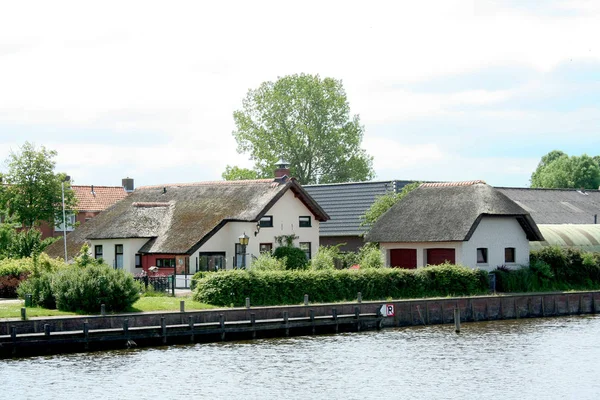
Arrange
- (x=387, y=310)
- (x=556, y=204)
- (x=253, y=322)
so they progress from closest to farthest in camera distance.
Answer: (x=253, y=322)
(x=387, y=310)
(x=556, y=204)

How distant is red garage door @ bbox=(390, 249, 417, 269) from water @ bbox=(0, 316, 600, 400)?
42.0 feet

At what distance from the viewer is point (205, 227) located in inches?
2162

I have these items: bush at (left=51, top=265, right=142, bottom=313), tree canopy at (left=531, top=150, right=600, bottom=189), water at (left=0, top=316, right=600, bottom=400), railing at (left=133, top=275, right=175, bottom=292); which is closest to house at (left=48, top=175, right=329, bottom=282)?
railing at (left=133, top=275, right=175, bottom=292)

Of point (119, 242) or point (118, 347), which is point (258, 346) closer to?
point (118, 347)

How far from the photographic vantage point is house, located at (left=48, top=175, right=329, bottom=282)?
5444cm

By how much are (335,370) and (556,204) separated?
41640 millimetres

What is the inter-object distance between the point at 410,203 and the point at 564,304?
10464 mm

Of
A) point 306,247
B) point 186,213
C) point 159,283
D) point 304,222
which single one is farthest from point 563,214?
point 159,283

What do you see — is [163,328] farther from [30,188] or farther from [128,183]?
[128,183]

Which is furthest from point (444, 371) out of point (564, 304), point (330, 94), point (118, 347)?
point (330, 94)

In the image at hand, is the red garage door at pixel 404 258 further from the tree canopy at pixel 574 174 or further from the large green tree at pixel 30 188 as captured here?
the tree canopy at pixel 574 174

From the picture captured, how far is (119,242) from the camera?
5759 cm

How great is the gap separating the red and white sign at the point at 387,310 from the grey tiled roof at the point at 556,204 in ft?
78.4

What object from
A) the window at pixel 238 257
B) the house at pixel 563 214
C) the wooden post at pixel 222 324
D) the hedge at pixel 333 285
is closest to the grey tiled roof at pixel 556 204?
the house at pixel 563 214
